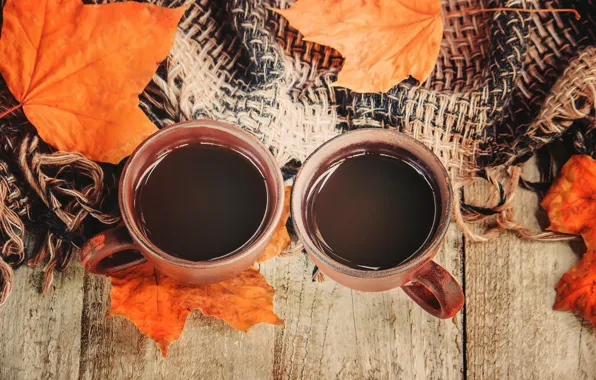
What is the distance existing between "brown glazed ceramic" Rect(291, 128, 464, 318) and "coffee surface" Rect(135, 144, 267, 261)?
0.07 meters

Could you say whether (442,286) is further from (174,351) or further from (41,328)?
(41,328)

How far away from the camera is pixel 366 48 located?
3.09 feet

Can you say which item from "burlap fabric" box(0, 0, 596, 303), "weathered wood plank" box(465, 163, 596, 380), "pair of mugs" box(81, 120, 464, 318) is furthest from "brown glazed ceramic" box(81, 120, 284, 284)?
"weathered wood plank" box(465, 163, 596, 380)

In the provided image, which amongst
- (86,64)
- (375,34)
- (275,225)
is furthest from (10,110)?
(375,34)

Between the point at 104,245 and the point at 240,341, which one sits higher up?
the point at 104,245

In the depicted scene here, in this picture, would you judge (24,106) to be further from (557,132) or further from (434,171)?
(557,132)

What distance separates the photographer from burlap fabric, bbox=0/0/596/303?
0.94 meters

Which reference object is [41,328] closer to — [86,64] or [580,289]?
[86,64]

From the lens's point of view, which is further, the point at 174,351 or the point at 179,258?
the point at 174,351

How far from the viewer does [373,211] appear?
2.77 ft

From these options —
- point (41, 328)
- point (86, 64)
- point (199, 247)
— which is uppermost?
point (86, 64)

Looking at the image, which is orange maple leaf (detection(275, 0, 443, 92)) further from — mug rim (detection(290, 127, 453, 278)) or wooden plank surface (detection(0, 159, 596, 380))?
wooden plank surface (detection(0, 159, 596, 380))

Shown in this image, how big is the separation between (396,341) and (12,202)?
57 cm

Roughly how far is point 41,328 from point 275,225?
41 cm
